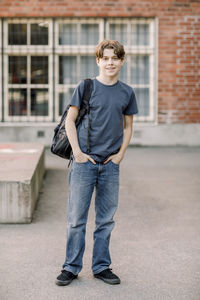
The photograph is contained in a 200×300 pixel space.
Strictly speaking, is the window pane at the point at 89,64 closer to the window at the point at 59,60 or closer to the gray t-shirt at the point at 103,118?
the window at the point at 59,60

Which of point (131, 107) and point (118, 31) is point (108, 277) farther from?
point (118, 31)

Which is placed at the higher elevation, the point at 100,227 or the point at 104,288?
the point at 100,227

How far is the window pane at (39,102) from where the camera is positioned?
1294cm

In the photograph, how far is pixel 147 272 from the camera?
4.43 meters

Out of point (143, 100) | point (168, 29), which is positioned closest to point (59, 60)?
point (143, 100)

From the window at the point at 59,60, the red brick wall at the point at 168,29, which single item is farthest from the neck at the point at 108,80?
the window at the point at 59,60

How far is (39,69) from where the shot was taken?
42.4 ft

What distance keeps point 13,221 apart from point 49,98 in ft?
23.9

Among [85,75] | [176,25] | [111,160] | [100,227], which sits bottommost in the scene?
[100,227]

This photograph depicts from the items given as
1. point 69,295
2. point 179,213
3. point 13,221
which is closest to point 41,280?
point 69,295

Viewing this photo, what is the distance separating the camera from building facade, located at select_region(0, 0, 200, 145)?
41.3ft

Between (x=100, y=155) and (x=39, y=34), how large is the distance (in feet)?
30.2

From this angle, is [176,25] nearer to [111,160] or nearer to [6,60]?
[6,60]

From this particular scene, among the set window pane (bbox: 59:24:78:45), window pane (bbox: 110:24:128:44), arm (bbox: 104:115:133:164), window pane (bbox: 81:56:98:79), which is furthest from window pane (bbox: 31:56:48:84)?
arm (bbox: 104:115:133:164)
